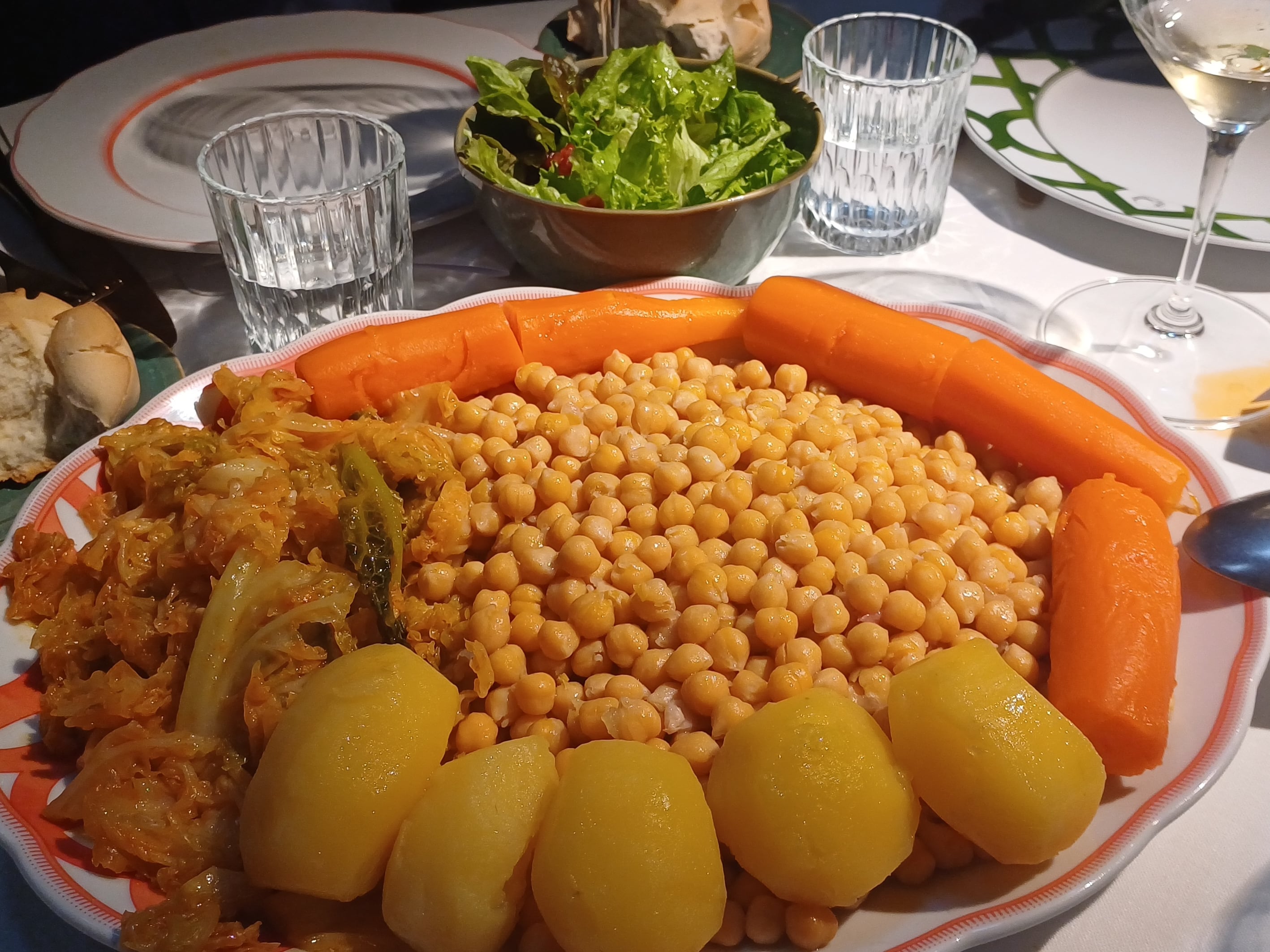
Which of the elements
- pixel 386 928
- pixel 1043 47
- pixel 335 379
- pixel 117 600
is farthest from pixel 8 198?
pixel 1043 47

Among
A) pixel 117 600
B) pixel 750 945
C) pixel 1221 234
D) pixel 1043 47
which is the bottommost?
pixel 750 945

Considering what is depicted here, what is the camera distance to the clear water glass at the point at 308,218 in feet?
6.52

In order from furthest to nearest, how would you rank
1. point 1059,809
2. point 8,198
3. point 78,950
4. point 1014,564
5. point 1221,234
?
point 8,198
point 1221,234
point 1014,564
point 78,950
point 1059,809

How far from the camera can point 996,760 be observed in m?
1.16

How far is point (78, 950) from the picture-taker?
1.27m

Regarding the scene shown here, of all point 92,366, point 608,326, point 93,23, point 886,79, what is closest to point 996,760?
point 608,326

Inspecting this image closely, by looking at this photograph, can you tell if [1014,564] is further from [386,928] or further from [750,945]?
[386,928]

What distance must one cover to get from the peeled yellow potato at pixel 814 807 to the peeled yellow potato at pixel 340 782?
1.25 ft

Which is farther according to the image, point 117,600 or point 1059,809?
point 117,600

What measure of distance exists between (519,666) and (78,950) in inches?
26.2

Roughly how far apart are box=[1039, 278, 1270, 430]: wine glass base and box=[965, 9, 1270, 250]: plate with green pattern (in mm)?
149

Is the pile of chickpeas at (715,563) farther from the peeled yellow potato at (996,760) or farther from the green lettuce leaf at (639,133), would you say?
the green lettuce leaf at (639,133)

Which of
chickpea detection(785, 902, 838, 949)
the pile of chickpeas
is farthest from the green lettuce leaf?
chickpea detection(785, 902, 838, 949)

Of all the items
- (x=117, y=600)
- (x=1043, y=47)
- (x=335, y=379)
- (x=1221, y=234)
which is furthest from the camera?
(x=1043, y=47)
